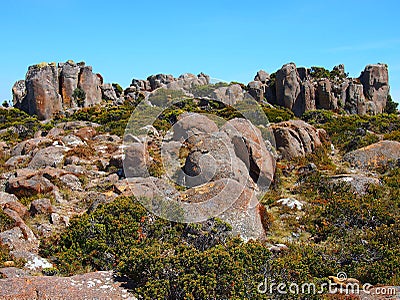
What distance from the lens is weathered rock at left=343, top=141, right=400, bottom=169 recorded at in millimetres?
18641

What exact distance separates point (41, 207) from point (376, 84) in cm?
4731

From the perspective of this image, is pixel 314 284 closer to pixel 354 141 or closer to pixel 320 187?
pixel 320 187

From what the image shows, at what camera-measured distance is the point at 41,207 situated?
12031mm

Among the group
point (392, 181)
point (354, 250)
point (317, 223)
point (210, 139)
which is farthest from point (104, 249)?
point (392, 181)

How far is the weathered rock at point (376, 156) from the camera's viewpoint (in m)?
18.6

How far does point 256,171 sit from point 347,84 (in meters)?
35.6

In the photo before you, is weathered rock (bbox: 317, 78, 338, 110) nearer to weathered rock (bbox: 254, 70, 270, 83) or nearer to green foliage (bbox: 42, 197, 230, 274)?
weathered rock (bbox: 254, 70, 270, 83)

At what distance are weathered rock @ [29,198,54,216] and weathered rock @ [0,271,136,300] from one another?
17.7 ft

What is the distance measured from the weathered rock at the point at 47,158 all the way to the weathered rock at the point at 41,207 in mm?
6517

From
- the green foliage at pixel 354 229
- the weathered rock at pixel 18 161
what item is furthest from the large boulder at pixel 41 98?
the green foliage at pixel 354 229

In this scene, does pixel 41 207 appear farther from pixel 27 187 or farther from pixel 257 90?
pixel 257 90

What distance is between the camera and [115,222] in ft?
31.0

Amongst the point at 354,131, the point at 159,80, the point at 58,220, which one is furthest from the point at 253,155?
the point at 159,80

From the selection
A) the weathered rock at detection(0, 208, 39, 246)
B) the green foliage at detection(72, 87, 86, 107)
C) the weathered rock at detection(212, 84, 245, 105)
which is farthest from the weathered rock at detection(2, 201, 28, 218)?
the green foliage at detection(72, 87, 86, 107)
